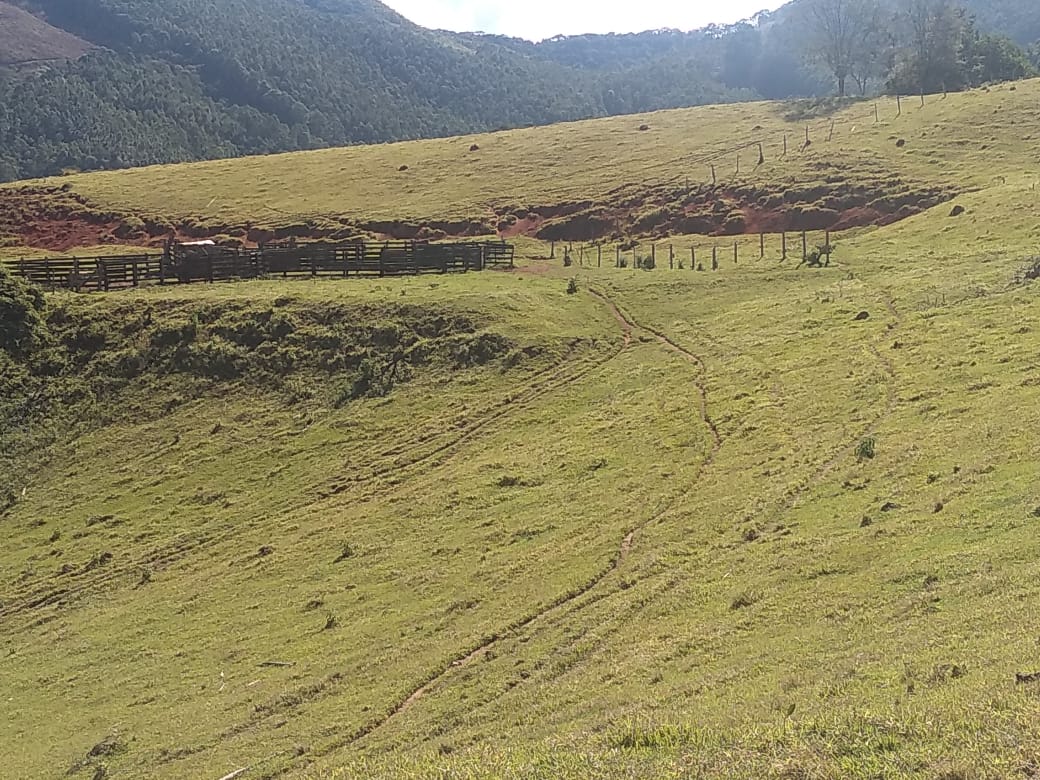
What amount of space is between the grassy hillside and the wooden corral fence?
3.22m

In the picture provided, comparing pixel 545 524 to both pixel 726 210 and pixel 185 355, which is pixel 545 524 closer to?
pixel 185 355

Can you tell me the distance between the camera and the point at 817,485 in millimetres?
18625

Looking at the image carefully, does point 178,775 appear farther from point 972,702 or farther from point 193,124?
point 193,124

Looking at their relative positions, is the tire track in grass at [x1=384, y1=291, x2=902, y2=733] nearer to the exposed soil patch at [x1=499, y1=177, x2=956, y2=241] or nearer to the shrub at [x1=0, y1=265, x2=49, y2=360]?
the exposed soil patch at [x1=499, y1=177, x2=956, y2=241]

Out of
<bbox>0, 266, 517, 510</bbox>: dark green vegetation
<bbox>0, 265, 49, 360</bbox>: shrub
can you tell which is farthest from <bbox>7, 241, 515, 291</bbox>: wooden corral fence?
<bbox>0, 265, 49, 360</bbox>: shrub

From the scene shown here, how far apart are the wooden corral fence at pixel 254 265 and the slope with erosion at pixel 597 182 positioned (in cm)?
1605

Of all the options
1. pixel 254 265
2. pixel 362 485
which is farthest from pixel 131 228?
pixel 362 485

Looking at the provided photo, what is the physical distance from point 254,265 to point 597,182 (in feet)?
105

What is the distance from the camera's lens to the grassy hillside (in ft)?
34.6

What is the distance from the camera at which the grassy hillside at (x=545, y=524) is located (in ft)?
34.6

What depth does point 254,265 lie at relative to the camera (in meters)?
48.9

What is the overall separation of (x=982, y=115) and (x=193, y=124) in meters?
154

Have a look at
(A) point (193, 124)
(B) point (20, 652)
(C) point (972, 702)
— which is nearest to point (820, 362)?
(C) point (972, 702)

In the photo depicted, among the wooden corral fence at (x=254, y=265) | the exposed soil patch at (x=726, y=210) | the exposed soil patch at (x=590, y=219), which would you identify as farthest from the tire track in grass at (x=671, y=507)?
the exposed soil patch at (x=590, y=219)
